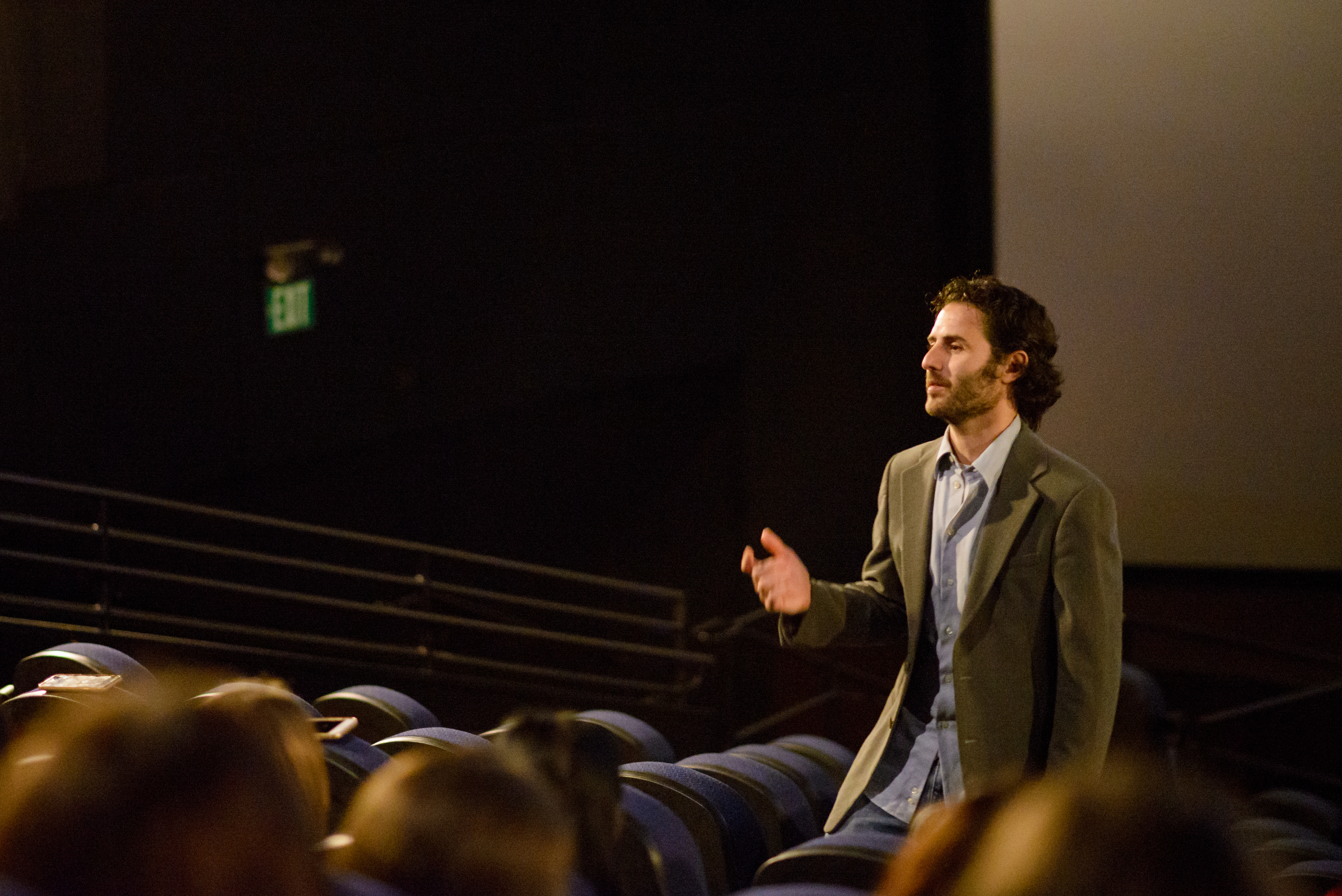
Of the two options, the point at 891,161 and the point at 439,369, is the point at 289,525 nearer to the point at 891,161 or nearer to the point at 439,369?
the point at 439,369

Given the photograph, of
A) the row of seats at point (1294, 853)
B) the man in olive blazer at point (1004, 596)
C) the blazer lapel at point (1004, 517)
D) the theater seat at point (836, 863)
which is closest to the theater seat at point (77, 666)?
the man in olive blazer at point (1004, 596)

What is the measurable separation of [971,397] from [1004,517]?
0.66 ft

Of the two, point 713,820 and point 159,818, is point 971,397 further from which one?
point 159,818

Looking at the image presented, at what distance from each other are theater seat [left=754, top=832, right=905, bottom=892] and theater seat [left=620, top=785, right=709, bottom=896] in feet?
0.32

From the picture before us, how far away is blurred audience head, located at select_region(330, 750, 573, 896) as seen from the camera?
1.04 m

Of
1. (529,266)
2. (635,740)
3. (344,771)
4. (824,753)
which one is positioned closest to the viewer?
(344,771)

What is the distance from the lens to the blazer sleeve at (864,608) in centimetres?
221

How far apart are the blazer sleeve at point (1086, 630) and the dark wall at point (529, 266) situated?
11.1ft

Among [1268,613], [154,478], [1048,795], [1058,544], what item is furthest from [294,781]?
[1268,613]

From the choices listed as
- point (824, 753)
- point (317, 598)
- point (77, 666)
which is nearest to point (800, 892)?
point (77, 666)

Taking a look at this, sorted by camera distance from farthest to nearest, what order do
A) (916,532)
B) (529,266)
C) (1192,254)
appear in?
(529,266)
(1192,254)
(916,532)

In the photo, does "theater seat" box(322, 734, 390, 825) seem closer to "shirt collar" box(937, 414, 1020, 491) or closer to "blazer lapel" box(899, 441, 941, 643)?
"blazer lapel" box(899, 441, 941, 643)

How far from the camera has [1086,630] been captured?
2.06 metres

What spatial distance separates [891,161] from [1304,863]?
4.85 m
